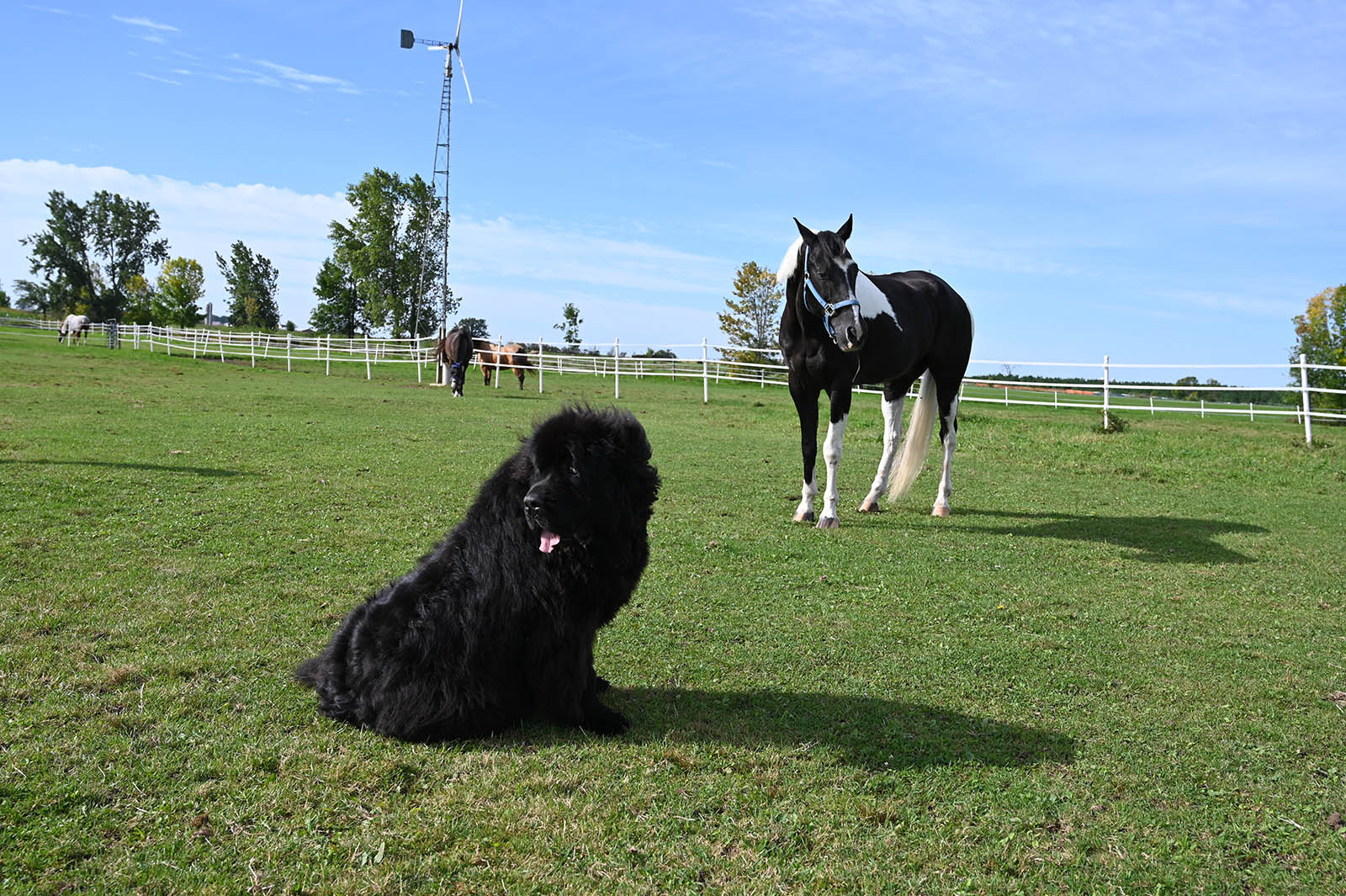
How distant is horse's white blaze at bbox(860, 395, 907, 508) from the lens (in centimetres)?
973

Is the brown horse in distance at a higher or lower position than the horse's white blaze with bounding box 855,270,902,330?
higher

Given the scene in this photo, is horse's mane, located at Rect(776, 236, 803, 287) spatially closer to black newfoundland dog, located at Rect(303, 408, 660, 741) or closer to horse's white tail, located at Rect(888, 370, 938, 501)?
horse's white tail, located at Rect(888, 370, 938, 501)

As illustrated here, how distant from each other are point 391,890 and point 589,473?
160cm

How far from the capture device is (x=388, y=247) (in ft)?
251

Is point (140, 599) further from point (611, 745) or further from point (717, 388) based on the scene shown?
point (717, 388)

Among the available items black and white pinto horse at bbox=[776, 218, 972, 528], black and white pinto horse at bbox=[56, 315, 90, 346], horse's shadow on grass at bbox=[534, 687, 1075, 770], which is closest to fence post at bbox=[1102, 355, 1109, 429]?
black and white pinto horse at bbox=[776, 218, 972, 528]

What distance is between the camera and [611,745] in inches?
138

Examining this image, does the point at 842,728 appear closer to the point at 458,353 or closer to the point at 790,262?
the point at 790,262

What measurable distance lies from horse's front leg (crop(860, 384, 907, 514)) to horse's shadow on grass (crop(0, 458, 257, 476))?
7.32 m

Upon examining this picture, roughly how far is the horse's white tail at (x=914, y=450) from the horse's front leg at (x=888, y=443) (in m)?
0.14

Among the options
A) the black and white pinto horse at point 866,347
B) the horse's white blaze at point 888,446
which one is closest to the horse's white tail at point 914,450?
the black and white pinto horse at point 866,347

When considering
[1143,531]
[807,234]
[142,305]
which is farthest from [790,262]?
[142,305]

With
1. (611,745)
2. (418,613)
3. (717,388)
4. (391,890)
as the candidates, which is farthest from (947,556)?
(717,388)

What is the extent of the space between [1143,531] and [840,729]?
22.1 ft
